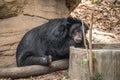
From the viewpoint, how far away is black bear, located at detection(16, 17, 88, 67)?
6.56m

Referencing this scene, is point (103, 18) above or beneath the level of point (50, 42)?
above

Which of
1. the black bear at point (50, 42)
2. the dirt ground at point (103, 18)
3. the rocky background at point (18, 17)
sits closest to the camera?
the black bear at point (50, 42)

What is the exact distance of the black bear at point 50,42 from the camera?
6.56 meters

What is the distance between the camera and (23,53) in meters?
6.91

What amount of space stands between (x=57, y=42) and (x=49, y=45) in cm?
22

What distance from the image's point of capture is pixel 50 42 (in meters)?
6.74

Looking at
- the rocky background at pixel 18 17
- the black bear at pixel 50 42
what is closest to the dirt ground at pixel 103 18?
the rocky background at pixel 18 17

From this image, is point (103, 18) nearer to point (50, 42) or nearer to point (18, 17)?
point (18, 17)

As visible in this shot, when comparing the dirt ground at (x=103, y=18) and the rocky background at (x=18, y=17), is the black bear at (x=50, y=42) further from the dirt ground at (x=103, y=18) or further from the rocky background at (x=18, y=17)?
the dirt ground at (x=103, y=18)

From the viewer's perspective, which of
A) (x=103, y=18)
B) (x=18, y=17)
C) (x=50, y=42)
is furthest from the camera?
(x=103, y=18)

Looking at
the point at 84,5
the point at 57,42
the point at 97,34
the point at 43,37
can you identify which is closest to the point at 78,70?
the point at 57,42

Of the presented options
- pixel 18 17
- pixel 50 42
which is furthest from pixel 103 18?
pixel 50 42

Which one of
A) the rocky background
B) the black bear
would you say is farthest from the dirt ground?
the black bear

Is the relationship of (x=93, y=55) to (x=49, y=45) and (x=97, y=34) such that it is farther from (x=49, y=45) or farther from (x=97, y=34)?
(x=97, y=34)
